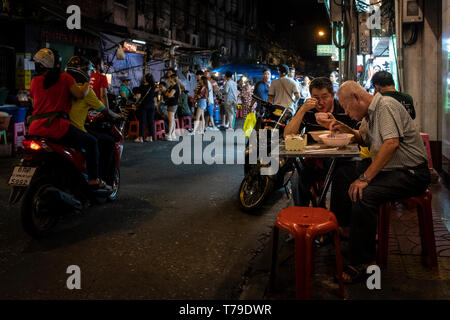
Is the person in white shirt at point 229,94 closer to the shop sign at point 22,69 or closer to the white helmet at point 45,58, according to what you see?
the shop sign at point 22,69

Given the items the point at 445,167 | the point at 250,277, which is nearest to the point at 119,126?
the point at 250,277

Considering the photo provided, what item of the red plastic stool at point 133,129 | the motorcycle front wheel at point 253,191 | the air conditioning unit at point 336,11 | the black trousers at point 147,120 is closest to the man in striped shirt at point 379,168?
the motorcycle front wheel at point 253,191

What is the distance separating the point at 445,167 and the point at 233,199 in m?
4.31

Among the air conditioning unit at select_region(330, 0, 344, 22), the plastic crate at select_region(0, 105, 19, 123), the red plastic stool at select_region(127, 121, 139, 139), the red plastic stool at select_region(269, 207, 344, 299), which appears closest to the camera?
the red plastic stool at select_region(269, 207, 344, 299)

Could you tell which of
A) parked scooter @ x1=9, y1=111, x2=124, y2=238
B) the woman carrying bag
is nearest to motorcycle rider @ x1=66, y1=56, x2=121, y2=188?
parked scooter @ x1=9, y1=111, x2=124, y2=238

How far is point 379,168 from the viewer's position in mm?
3482

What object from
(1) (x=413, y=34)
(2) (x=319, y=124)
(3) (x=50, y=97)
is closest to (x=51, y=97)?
(3) (x=50, y=97)

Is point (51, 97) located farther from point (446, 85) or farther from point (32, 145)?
point (446, 85)

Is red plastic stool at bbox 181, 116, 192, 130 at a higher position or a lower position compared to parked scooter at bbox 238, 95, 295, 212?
higher

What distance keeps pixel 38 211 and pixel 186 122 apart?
12745 mm

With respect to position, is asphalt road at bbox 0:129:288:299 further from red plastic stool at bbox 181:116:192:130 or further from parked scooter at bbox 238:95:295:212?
red plastic stool at bbox 181:116:192:130

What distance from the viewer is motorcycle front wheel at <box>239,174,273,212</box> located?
5713 millimetres

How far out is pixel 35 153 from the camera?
4645 mm

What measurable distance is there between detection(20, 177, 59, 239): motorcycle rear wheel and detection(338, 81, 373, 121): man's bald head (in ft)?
10.3
